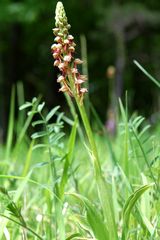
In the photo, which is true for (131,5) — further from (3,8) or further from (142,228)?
(142,228)

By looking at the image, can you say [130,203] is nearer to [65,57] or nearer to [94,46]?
[65,57]

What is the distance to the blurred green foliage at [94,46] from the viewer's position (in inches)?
504

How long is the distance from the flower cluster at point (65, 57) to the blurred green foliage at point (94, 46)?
1149 cm

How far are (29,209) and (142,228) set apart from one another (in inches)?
16.2

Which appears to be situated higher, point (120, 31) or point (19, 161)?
point (120, 31)

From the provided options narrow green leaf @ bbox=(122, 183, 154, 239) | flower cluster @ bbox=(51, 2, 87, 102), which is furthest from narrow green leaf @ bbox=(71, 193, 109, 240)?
flower cluster @ bbox=(51, 2, 87, 102)

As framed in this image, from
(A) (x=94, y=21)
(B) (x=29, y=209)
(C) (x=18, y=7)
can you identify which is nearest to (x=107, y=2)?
(A) (x=94, y=21)

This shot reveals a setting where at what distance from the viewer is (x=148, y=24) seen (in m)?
13.0

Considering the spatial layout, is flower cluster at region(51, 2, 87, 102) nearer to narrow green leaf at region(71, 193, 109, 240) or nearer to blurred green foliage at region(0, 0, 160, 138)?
narrow green leaf at region(71, 193, 109, 240)

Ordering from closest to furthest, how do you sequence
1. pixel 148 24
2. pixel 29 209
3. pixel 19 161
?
pixel 29 209
pixel 19 161
pixel 148 24

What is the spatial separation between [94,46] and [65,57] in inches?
635

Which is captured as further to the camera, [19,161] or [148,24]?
[148,24]

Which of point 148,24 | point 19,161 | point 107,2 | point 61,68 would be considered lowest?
point 19,161

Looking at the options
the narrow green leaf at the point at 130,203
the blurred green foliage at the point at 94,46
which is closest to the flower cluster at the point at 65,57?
the narrow green leaf at the point at 130,203
